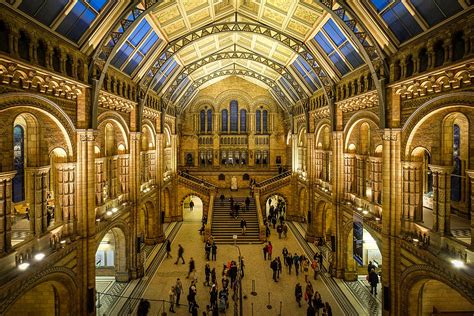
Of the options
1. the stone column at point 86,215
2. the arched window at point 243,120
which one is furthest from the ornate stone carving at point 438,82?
the arched window at point 243,120

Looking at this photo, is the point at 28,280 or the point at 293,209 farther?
the point at 293,209

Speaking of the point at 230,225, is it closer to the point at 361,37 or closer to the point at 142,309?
the point at 142,309

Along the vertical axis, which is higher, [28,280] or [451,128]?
[451,128]

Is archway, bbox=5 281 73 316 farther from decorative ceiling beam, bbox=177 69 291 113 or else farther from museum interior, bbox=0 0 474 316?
decorative ceiling beam, bbox=177 69 291 113

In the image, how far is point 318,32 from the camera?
656 inches

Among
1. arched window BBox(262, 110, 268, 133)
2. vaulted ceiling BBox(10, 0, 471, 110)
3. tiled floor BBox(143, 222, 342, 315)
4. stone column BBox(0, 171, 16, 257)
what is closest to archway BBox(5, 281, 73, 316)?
stone column BBox(0, 171, 16, 257)

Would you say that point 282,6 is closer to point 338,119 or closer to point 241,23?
point 241,23

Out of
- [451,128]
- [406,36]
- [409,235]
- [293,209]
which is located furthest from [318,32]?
[293,209]

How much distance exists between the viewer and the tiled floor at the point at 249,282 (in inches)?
574

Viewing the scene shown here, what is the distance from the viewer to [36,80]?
973 cm

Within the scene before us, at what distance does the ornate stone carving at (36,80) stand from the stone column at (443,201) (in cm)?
1400

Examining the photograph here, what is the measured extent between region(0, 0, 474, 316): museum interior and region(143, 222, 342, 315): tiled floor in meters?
0.13

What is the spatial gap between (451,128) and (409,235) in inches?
170

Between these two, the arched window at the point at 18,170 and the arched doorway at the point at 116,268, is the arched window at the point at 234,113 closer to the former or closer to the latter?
the arched doorway at the point at 116,268
